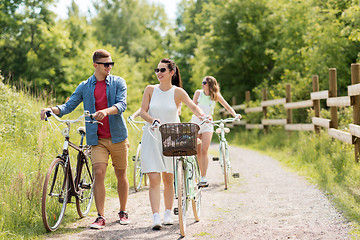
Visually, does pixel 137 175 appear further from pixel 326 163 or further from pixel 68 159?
pixel 326 163

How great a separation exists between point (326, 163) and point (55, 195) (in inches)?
231

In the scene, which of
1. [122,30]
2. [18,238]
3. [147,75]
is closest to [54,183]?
[18,238]

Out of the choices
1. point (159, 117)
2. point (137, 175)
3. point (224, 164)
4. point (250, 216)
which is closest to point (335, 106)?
point (224, 164)

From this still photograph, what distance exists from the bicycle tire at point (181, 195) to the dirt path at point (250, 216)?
0.16m

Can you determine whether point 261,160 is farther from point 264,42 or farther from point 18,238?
point 264,42

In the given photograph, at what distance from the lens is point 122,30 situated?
177ft

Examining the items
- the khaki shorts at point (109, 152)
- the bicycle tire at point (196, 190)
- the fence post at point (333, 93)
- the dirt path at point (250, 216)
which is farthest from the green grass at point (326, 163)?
the khaki shorts at point (109, 152)

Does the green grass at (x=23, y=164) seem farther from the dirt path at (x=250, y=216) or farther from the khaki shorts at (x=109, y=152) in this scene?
the khaki shorts at (x=109, y=152)

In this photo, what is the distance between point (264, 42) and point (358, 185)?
2247 cm

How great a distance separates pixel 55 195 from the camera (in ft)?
17.7

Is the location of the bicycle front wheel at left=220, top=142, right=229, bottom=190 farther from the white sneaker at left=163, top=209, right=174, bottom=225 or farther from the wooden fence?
the white sneaker at left=163, top=209, right=174, bottom=225

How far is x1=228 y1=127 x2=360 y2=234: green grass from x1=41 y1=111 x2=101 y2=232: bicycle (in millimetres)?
3293

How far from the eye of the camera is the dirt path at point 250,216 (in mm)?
5234

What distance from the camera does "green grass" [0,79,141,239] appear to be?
17.6ft
